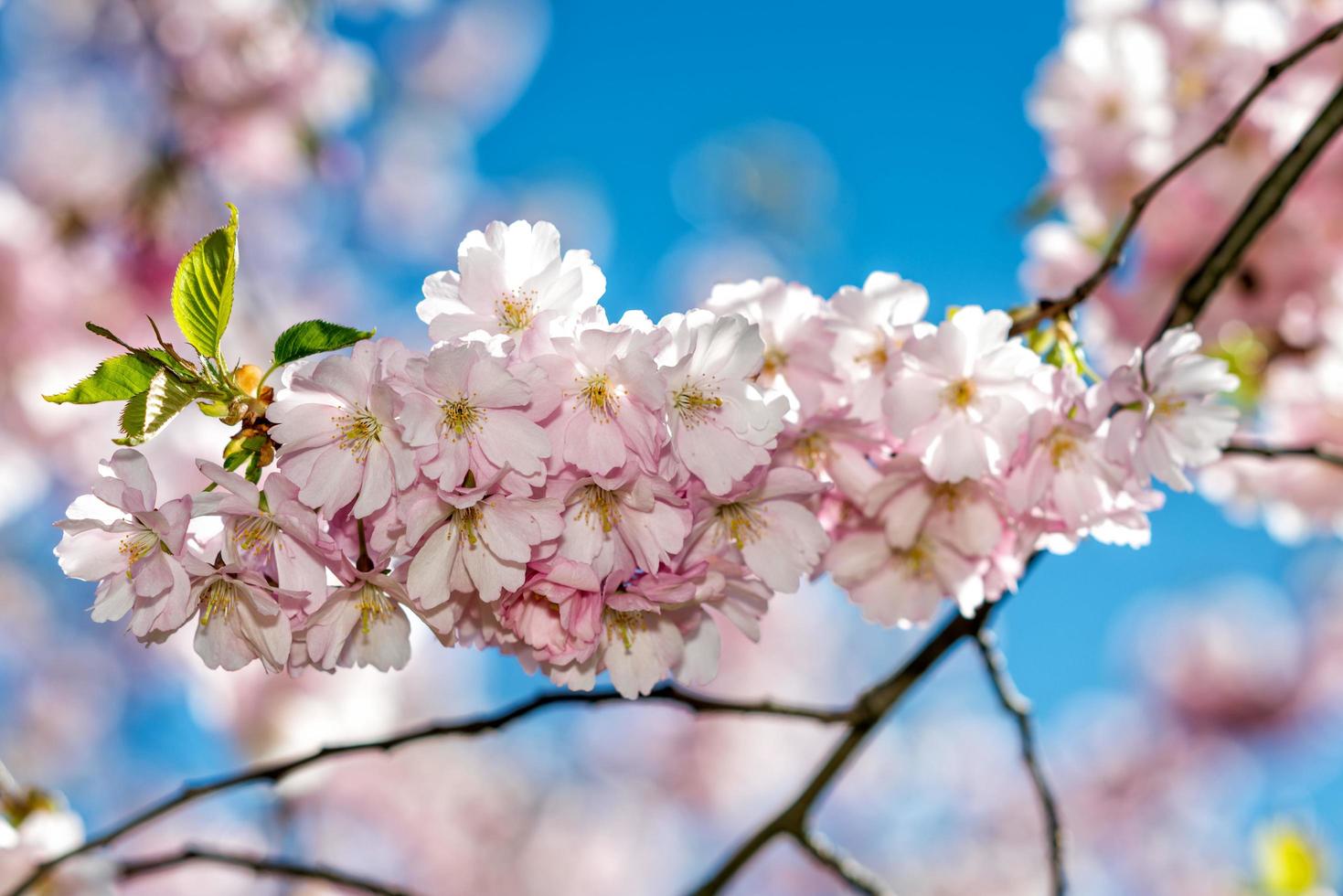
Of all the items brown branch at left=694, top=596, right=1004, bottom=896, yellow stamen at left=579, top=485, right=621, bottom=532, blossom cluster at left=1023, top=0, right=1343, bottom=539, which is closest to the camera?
yellow stamen at left=579, top=485, right=621, bottom=532

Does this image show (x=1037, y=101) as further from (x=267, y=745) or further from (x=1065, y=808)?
(x=1065, y=808)

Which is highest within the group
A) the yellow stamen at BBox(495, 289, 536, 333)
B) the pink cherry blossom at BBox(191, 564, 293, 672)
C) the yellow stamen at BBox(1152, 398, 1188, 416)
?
the yellow stamen at BBox(1152, 398, 1188, 416)

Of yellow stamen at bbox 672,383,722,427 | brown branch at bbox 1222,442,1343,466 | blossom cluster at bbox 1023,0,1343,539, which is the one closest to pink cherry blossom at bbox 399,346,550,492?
yellow stamen at bbox 672,383,722,427

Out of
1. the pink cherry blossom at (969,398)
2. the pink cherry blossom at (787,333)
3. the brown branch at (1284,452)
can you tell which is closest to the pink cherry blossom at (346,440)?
the pink cherry blossom at (787,333)

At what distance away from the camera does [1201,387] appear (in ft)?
3.43

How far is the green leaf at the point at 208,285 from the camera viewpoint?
0.86 m

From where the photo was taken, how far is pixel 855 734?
150cm

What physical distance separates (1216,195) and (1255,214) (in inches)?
39.9

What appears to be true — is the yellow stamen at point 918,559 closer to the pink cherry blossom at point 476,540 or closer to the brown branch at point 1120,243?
the brown branch at point 1120,243

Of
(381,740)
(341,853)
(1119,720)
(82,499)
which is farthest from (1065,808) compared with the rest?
(82,499)

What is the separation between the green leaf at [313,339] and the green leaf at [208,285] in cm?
5

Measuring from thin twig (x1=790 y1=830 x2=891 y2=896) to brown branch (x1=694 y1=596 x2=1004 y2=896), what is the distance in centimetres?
1

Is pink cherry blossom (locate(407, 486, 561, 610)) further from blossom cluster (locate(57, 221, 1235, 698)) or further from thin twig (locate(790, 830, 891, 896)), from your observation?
thin twig (locate(790, 830, 891, 896))

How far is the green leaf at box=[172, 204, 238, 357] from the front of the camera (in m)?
0.86
